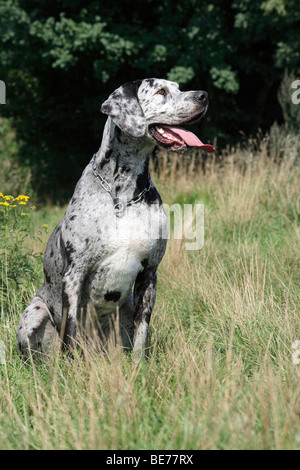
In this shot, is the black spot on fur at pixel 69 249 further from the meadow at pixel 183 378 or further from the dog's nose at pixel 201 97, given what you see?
the dog's nose at pixel 201 97

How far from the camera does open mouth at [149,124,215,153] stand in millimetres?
3156

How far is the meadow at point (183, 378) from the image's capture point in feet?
7.32

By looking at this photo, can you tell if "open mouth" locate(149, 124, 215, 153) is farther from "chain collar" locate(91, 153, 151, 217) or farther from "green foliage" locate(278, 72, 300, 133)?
"green foliage" locate(278, 72, 300, 133)

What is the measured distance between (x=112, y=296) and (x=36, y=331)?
566 mm

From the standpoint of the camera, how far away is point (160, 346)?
3404 mm

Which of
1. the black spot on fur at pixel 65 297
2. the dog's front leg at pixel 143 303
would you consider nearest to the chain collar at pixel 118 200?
the dog's front leg at pixel 143 303

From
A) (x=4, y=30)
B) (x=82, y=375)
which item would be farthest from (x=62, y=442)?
(x=4, y=30)

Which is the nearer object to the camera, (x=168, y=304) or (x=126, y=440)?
(x=126, y=440)

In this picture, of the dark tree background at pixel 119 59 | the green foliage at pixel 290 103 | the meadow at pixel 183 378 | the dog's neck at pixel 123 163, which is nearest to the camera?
the meadow at pixel 183 378

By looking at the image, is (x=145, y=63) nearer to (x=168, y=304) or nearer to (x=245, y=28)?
(x=245, y=28)

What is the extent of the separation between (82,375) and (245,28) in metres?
10.0

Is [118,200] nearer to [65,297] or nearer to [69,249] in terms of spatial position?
[69,249]

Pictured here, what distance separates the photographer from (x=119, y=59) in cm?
1288

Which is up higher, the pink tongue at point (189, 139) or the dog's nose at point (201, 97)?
the dog's nose at point (201, 97)
